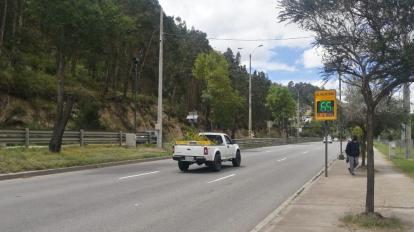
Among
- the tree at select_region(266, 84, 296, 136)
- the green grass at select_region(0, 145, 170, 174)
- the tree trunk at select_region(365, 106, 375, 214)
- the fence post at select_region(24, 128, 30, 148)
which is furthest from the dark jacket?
the tree at select_region(266, 84, 296, 136)

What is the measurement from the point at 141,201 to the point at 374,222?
19.3ft

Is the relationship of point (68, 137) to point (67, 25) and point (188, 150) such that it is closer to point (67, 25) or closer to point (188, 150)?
point (67, 25)

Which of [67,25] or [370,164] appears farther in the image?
[67,25]

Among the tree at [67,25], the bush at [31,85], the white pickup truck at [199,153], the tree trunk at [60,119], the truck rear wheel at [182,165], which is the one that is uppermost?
the tree at [67,25]

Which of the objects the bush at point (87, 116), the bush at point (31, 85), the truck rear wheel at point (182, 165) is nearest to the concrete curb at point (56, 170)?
the truck rear wheel at point (182, 165)

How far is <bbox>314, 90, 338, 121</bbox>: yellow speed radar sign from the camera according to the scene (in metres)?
20.6

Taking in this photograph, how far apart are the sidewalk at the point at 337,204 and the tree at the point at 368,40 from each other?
1.07m

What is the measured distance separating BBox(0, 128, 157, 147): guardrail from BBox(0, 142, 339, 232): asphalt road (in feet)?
24.3

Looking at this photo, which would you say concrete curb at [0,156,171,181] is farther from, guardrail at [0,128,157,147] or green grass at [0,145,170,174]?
guardrail at [0,128,157,147]

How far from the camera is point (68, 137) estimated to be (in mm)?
32531

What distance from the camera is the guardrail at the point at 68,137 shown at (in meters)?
26.9

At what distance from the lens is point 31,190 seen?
15.2 meters

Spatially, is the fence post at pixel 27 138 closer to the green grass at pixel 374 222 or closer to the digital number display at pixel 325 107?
the digital number display at pixel 325 107

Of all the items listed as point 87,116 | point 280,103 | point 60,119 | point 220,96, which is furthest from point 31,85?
point 280,103
